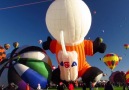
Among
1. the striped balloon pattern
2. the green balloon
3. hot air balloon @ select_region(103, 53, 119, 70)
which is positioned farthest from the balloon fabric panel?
hot air balloon @ select_region(103, 53, 119, 70)

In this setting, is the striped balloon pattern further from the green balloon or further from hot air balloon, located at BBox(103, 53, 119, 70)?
hot air balloon, located at BBox(103, 53, 119, 70)

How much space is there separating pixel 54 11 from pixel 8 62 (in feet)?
9.46

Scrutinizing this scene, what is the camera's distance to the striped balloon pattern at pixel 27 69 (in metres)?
13.0

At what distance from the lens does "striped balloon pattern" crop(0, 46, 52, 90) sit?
13.0 metres

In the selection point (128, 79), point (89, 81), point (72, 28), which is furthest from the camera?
point (128, 79)

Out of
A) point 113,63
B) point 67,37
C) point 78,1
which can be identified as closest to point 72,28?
point 67,37

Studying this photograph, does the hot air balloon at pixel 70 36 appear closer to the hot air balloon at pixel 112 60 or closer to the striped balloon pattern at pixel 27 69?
the striped balloon pattern at pixel 27 69

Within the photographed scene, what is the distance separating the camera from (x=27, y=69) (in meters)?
13.1

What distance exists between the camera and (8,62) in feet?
44.4

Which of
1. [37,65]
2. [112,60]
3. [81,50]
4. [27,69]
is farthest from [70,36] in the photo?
[112,60]

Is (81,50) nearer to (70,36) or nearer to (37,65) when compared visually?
(70,36)

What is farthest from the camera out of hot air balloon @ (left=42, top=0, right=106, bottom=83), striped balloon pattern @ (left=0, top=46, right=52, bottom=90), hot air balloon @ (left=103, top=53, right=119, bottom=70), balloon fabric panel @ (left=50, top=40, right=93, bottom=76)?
hot air balloon @ (left=103, top=53, right=119, bottom=70)

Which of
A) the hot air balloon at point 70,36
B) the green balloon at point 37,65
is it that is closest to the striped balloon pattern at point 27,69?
the green balloon at point 37,65

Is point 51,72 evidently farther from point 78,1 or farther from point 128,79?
point 128,79
